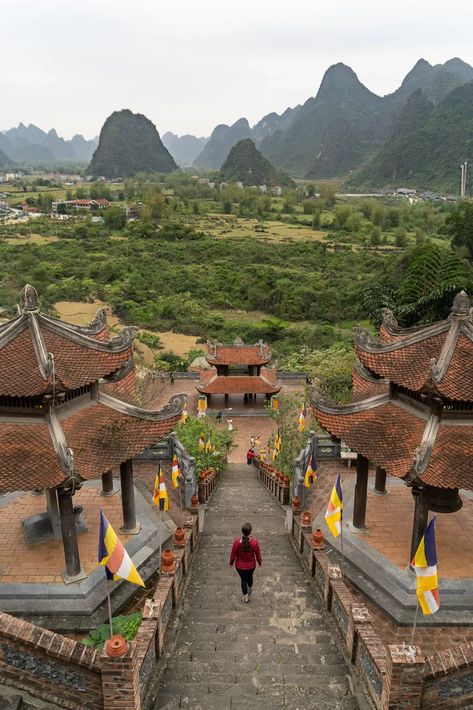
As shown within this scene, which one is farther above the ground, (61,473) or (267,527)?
(61,473)

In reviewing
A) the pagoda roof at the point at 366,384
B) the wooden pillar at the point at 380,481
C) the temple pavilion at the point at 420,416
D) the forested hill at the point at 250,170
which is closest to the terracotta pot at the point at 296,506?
the temple pavilion at the point at 420,416

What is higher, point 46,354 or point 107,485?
point 46,354

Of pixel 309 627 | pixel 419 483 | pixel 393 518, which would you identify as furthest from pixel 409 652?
pixel 393 518

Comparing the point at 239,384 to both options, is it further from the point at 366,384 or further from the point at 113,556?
the point at 113,556

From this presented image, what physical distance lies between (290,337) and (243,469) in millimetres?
25981

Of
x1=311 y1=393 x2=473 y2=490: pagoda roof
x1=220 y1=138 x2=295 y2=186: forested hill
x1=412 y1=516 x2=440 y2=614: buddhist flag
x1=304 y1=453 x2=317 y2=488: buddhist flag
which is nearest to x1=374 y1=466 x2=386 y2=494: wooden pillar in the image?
x1=304 y1=453 x2=317 y2=488: buddhist flag

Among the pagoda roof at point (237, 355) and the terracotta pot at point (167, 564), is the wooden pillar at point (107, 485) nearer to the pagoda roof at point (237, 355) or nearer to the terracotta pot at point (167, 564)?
the terracotta pot at point (167, 564)

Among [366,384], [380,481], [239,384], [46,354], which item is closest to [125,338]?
[46,354]

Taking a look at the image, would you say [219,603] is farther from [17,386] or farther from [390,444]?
[17,386]

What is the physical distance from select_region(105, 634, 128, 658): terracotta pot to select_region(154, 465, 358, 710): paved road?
4.87 feet

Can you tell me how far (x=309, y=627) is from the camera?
9.23 metres

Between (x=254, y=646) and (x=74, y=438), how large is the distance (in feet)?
15.9

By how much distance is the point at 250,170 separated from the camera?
171500 mm

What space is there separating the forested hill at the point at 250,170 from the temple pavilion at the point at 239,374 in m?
148
